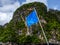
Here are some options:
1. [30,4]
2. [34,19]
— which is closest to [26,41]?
[30,4]

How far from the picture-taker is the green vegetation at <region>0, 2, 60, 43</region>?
97.2 meters

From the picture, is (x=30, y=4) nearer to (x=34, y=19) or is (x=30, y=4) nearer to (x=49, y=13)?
(x=49, y=13)

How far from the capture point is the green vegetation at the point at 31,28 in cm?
Answer: 9719

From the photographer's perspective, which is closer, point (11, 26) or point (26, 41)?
point (26, 41)

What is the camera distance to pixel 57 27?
9950 cm

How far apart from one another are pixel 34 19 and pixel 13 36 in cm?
8018

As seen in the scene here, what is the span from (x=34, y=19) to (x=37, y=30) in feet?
252

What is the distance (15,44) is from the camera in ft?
321

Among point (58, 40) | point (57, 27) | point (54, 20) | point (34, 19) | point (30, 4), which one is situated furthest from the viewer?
point (30, 4)

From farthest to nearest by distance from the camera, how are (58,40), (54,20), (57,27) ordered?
(54,20), (57,27), (58,40)

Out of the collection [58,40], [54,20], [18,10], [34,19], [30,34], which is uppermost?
[18,10]

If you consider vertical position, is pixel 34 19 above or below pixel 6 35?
below

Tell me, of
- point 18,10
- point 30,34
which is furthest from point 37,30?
point 18,10

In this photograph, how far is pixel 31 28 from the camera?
345 feet
